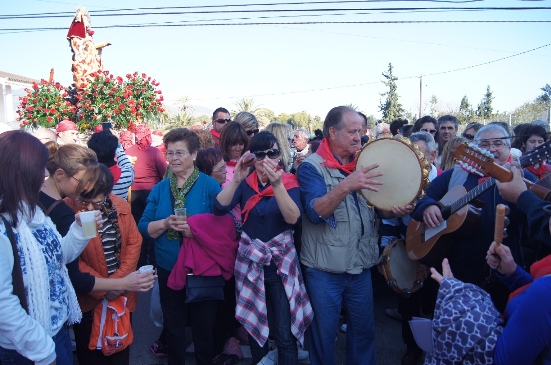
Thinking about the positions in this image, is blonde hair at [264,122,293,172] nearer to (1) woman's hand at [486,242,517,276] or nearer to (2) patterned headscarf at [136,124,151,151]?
(2) patterned headscarf at [136,124,151,151]

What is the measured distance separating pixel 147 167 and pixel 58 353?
139 inches

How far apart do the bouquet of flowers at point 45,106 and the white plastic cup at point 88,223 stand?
5.41 meters

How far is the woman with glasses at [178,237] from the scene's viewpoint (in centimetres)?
340

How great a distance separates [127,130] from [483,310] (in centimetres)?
659

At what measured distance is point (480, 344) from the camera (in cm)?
179

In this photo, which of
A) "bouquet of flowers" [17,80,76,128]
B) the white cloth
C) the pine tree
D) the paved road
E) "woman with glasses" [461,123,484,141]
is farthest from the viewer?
the pine tree

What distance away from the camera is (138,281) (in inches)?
109

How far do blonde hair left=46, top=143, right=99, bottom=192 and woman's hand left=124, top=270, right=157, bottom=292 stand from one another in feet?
2.24

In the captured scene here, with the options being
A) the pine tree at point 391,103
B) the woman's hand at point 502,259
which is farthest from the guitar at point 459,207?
the pine tree at point 391,103

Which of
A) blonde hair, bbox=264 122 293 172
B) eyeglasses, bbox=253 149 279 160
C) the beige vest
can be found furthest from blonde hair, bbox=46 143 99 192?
blonde hair, bbox=264 122 293 172

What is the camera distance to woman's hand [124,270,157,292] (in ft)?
9.05

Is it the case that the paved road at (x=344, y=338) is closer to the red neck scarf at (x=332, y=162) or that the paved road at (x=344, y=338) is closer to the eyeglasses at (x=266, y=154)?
the red neck scarf at (x=332, y=162)

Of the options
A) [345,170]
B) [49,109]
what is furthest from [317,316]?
[49,109]

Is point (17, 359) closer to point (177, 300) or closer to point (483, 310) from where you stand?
point (177, 300)
